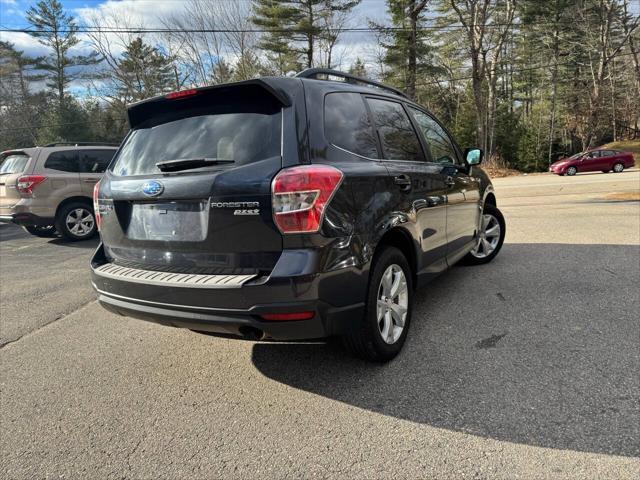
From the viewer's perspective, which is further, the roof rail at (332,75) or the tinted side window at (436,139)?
the tinted side window at (436,139)

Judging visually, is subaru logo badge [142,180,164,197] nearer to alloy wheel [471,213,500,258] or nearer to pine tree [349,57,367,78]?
alloy wheel [471,213,500,258]

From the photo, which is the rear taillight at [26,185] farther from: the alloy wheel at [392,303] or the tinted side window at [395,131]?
the alloy wheel at [392,303]

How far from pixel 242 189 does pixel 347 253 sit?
68 cm

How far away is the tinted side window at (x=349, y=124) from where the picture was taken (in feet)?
9.11

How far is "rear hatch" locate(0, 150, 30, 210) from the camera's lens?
790 centimetres

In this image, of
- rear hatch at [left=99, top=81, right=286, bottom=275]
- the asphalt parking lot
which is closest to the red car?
the asphalt parking lot

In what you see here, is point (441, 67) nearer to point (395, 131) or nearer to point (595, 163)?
point (595, 163)

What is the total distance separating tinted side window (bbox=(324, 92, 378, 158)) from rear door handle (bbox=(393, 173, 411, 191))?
0.22 m

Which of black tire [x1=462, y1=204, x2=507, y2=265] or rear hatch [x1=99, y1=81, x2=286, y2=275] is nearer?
rear hatch [x1=99, y1=81, x2=286, y2=275]

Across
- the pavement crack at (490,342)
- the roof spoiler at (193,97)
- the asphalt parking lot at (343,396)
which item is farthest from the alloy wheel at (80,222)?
the pavement crack at (490,342)

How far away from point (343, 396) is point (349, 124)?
1.71 metres

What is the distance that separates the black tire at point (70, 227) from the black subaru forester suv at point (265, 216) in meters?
6.03

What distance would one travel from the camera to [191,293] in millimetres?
2494

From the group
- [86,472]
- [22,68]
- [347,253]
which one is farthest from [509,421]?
[22,68]
